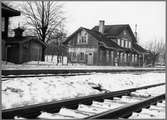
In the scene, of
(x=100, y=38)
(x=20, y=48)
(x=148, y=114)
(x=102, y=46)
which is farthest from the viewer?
(x=100, y=38)

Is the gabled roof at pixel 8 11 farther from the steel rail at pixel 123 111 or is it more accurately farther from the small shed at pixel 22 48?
the steel rail at pixel 123 111

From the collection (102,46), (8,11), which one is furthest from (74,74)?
(102,46)

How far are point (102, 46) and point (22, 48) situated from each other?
1551 cm

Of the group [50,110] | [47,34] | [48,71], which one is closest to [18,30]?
[47,34]

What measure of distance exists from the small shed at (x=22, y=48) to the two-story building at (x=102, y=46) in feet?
32.4

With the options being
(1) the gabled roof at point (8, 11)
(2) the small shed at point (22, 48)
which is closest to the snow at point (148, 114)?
(1) the gabled roof at point (8, 11)

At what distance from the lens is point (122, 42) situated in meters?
53.8

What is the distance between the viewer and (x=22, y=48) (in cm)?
3553

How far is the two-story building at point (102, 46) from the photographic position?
46116 mm

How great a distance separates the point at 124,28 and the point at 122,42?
271 centimetres

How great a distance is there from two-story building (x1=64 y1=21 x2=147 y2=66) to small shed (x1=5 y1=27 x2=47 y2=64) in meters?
9.87

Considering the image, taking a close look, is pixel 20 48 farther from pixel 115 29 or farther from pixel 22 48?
pixel 115 29

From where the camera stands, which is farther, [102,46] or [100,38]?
[100,38]

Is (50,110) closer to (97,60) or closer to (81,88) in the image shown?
(81,88)
